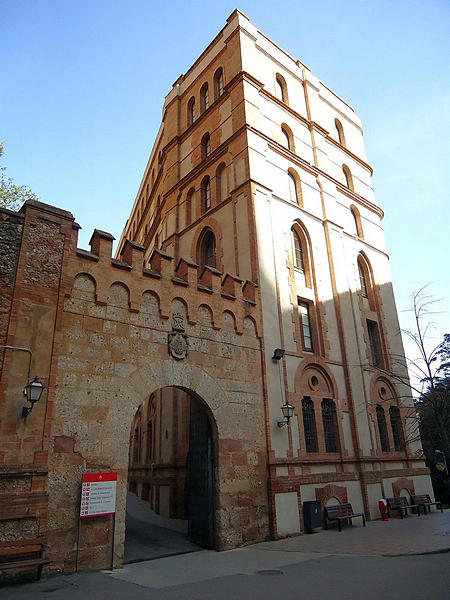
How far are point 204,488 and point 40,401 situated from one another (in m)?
5.16

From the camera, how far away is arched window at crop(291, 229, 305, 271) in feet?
54.3

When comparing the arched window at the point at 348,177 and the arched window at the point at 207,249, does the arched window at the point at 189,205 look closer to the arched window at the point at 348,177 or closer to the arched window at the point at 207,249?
the arched window at the point at 207,249

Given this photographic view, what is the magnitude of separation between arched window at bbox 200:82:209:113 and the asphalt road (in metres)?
18.7

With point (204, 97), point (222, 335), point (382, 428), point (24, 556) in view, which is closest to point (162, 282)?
point (222, 335)

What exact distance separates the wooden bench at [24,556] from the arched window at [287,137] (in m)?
16.6

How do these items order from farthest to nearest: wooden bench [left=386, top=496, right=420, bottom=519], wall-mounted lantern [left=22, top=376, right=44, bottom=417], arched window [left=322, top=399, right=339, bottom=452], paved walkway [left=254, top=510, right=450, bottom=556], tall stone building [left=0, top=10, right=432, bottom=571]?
wooden bench [left=386, top=496, right=420, bottom=519] → arched window [left=322, top=399, right=339, bottom=452] → paved walkway [left=254, top=510, right=450, bottom=556] → tall stone building [left=0, top=10, right=432, bottom=571] → wall-mounted lantern [left=22, top=376, right=44, bottom=417]

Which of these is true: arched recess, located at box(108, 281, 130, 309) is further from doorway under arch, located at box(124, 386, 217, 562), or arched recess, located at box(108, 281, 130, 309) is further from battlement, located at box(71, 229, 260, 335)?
doorway under arch, located at box(124, 386, 217, 562)

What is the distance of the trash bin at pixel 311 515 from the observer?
40.4 ft

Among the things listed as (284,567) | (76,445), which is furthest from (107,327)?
(284,567)

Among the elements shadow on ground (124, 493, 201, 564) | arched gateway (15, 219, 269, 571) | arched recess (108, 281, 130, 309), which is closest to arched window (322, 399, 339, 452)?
arched gateway (15, 219, 269, 571)

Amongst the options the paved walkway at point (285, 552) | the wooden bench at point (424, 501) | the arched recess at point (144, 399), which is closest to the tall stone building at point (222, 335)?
the arched recess at point (144, 399)

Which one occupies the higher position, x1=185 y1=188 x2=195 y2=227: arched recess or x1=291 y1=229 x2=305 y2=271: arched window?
x1=185 y1=188 x2=195 y2=227: arched recess

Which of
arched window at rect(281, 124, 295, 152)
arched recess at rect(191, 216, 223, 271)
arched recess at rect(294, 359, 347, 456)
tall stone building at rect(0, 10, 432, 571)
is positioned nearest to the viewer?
tall stone building at rect(0, 10, 432, 571)

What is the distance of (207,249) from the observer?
17766mm
